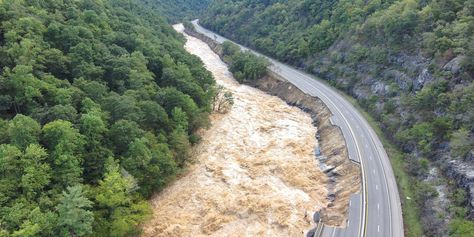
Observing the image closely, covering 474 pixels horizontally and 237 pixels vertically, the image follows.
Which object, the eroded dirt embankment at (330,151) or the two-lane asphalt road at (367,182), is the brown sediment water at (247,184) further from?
the two-lane asphalt road at (367,182)

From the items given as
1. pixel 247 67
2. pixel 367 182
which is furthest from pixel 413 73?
pixel 247 67

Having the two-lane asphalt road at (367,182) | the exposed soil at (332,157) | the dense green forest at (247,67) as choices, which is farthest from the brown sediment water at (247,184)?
the dense green forest at (247,67)

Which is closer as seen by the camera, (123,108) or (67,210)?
(67,210)

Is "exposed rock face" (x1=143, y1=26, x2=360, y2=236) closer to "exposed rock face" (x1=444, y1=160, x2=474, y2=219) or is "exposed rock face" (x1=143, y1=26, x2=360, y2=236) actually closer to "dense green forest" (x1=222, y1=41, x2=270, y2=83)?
"exposed rock face" (x1=444, y1=160, x2=474, y2=219)

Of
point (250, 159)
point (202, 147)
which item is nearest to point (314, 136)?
point (250, 159)

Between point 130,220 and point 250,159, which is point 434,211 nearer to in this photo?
point 250,159

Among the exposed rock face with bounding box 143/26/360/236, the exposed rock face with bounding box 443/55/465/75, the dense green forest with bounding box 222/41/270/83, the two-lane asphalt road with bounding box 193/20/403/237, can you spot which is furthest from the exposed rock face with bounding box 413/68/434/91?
the dense green forest with bounding box 222/41/270/83
